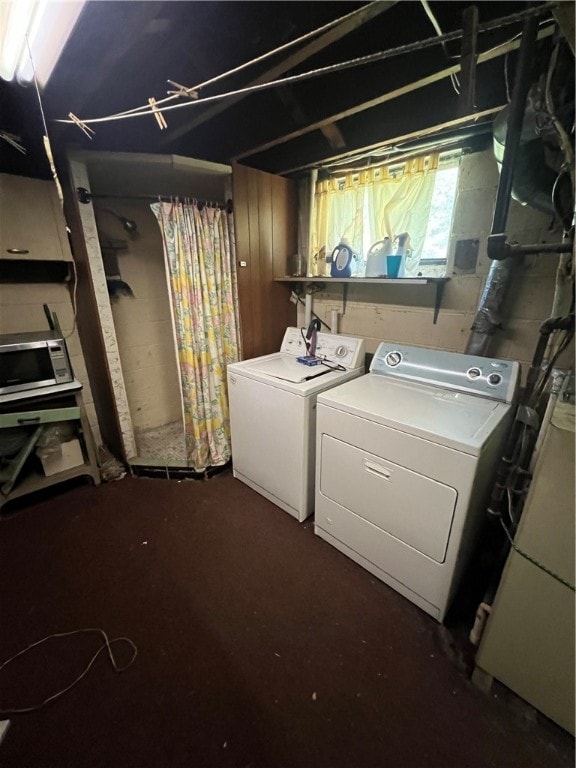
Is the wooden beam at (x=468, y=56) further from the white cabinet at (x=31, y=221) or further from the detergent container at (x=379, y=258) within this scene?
the white cabinet at (x=31, y=221)

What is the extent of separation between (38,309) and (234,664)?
8.53ft

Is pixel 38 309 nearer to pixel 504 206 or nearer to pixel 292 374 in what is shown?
pixel 292 374

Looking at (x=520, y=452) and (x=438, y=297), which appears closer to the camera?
(x=520, y=452)

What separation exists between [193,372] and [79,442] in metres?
0.99

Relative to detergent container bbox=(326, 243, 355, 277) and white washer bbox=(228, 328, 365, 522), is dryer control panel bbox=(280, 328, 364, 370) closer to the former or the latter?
white washer bbox=(228, 328, 365, 522)

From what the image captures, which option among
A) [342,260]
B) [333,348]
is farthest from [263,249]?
[333,348]

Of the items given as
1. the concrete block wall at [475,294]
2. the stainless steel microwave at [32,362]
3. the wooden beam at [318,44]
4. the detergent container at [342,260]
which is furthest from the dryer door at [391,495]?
the stainless steel microwave at [32,362]

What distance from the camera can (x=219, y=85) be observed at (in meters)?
1.49

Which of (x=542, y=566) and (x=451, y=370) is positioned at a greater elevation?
(x=451, y=370)

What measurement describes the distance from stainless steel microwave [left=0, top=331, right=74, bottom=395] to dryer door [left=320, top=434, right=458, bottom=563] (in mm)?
1805

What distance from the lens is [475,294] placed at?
69.6 inches

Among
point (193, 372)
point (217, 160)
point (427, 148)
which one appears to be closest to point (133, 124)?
point (217, 160)

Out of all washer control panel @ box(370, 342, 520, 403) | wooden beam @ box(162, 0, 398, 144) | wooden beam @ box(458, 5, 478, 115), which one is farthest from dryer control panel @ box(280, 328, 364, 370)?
wooden beam @ box(162, 0, 398, 144)

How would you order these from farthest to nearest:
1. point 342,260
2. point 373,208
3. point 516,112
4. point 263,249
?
point 263,249 < point 342,260 < point 373,208 < point 516,112
